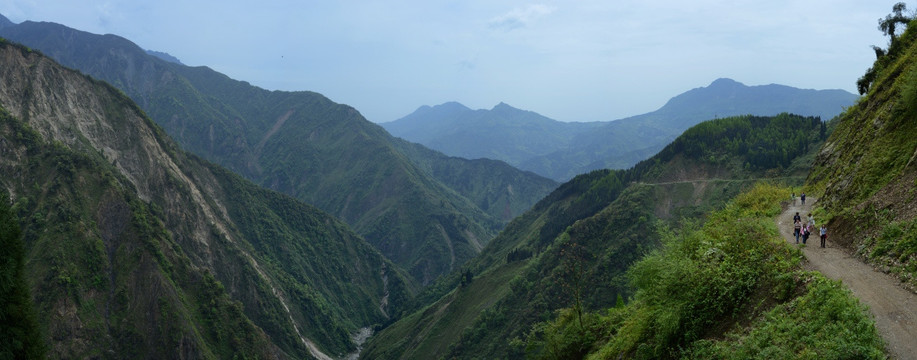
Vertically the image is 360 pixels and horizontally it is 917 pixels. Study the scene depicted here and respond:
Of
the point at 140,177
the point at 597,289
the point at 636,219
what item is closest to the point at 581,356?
the point at 597,289

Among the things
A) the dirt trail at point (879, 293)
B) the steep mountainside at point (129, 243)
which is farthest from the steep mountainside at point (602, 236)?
the dirt trail at point (879, 293)

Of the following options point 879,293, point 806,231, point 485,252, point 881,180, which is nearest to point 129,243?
point 806,231

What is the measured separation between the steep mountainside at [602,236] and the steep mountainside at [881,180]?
4888 centimetres

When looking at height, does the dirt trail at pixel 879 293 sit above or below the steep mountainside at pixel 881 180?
below

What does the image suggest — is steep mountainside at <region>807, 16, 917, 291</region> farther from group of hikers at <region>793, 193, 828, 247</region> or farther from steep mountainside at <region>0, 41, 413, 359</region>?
steep mountainside at <region>0, 41, 413, 359</region>

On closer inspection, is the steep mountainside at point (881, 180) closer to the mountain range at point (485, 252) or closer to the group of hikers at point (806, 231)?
the mountain range at point (485, 252)

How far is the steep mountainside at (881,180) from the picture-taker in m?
20.2

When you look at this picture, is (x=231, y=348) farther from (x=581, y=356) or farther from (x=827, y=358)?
(x=827, y=358)

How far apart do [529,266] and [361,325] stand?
281ft

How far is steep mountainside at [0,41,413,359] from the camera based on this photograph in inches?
3275

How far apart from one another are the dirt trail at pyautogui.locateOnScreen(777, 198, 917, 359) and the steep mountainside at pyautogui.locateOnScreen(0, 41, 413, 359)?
97.4 meters

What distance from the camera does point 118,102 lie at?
459ft

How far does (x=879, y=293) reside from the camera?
711 inches

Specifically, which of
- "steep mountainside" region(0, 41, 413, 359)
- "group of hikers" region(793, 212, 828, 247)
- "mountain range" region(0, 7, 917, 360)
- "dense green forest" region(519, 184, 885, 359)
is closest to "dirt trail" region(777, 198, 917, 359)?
"group of hikers" region(793, 212, 828, 247)
